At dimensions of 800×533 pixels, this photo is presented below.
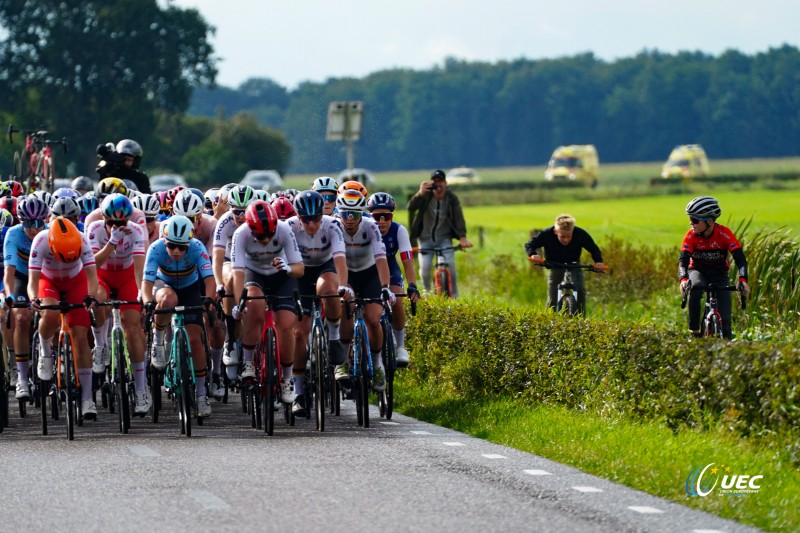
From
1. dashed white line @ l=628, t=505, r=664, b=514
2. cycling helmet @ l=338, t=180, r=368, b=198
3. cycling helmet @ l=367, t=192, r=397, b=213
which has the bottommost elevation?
dashed white line @ l=628, t=505, r=664, b=514

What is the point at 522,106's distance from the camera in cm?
16225

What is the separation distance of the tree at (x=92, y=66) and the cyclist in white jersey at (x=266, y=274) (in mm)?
73359

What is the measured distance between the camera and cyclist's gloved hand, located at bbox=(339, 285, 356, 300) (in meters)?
13.7

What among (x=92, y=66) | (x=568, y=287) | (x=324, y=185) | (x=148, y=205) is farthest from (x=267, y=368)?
(x=92, y=66)

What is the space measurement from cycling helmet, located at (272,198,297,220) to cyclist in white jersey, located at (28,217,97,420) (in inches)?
67.4

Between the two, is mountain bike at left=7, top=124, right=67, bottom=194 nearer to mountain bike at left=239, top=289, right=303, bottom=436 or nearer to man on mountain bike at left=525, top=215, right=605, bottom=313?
man on mountain bike at left=525, top=215, right=605, bottom=313

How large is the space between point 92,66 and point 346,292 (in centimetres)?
7598

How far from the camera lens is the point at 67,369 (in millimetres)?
13438

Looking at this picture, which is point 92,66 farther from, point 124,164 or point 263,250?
point 263,250

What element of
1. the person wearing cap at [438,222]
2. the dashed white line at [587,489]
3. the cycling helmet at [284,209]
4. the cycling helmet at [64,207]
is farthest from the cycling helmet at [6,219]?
the person wearing cap at [438,222]

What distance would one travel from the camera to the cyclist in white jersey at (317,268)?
1406cm

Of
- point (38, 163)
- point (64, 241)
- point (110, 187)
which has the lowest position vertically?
point (64, 241)

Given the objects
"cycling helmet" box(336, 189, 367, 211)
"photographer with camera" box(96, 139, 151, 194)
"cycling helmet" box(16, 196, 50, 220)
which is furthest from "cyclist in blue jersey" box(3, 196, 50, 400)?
"photographer with camera" box(96, 139, 151, 194)

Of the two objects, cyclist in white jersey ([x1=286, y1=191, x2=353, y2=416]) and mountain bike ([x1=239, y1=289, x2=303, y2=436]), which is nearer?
mountain bike ([x1=239, y1=289, x2=303, y2=436])
